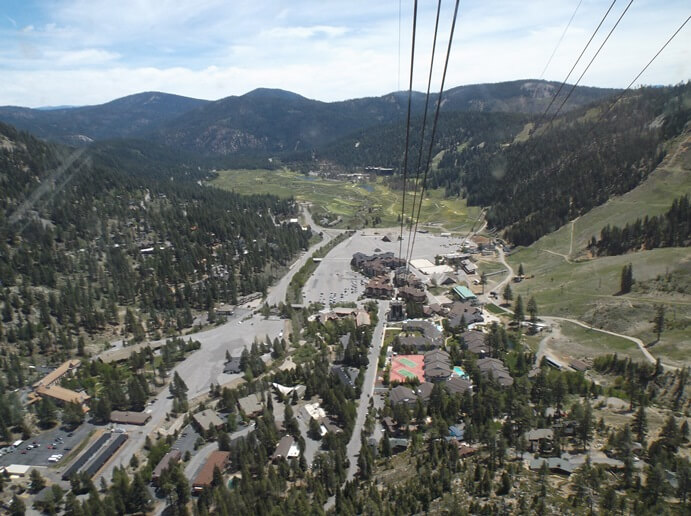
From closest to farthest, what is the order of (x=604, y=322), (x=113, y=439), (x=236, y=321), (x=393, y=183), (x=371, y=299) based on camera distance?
(x=113, y=439), (x=604, y=322), (x=236, y=321), (x=371, y=299), (x=393, y=183)

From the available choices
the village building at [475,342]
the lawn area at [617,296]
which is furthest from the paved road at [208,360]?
the lawn area at [617,296]

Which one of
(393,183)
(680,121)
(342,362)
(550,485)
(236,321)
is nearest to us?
(550,485)

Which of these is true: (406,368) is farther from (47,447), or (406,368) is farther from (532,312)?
(47,447)

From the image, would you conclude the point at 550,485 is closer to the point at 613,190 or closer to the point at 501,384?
the point at 501,384

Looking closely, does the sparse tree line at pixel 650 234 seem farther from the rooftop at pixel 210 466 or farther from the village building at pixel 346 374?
the rooftop at pixel 210 466

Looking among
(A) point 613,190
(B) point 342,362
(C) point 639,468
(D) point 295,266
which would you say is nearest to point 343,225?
(D) point 295,266

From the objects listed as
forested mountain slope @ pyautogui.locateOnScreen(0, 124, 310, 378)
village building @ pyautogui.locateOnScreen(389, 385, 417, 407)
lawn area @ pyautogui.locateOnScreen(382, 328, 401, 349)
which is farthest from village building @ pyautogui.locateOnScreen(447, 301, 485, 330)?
forested mountain slope @ pyautogui.locateOnScreen(0, 124, 310, 378)
